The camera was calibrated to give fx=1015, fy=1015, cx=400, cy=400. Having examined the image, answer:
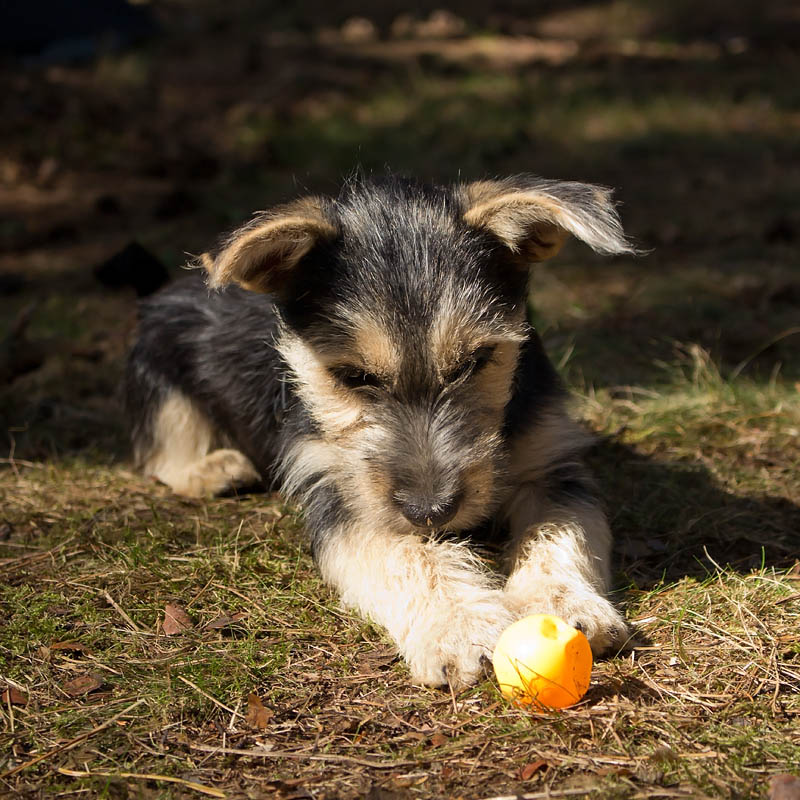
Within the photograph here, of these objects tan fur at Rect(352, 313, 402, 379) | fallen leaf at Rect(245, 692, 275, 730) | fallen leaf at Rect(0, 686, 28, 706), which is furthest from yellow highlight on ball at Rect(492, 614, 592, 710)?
fallen leaf at Rect(0, 686, 28, 706)

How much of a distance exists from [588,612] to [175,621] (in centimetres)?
142

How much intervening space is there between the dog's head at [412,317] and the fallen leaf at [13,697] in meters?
1.21

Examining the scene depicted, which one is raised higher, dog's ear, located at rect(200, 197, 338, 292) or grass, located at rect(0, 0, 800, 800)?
dog's ear, located at rect(200, 197, 338, 292)

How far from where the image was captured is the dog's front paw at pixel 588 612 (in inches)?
121

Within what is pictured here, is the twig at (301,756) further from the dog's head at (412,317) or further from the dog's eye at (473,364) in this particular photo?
the dog's eye at (473,364)

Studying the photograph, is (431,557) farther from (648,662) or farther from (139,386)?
(139,386)

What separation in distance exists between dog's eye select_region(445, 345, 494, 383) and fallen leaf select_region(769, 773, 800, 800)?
5.04 ft

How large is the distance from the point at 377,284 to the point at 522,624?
1.24 metres

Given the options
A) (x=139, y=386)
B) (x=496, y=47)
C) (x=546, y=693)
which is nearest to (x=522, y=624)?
(x=546, y=693)

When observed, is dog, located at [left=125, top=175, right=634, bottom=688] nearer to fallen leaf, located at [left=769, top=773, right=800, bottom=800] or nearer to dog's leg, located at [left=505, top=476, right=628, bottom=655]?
dog's leg, located at [left=505, top=476, right=628, bottom=655]

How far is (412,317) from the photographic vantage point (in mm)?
3348

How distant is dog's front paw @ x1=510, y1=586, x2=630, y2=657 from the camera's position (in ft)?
10.1

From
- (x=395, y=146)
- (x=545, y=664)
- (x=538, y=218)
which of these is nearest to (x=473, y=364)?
(x=538, y=218)

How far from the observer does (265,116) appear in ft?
36.2
